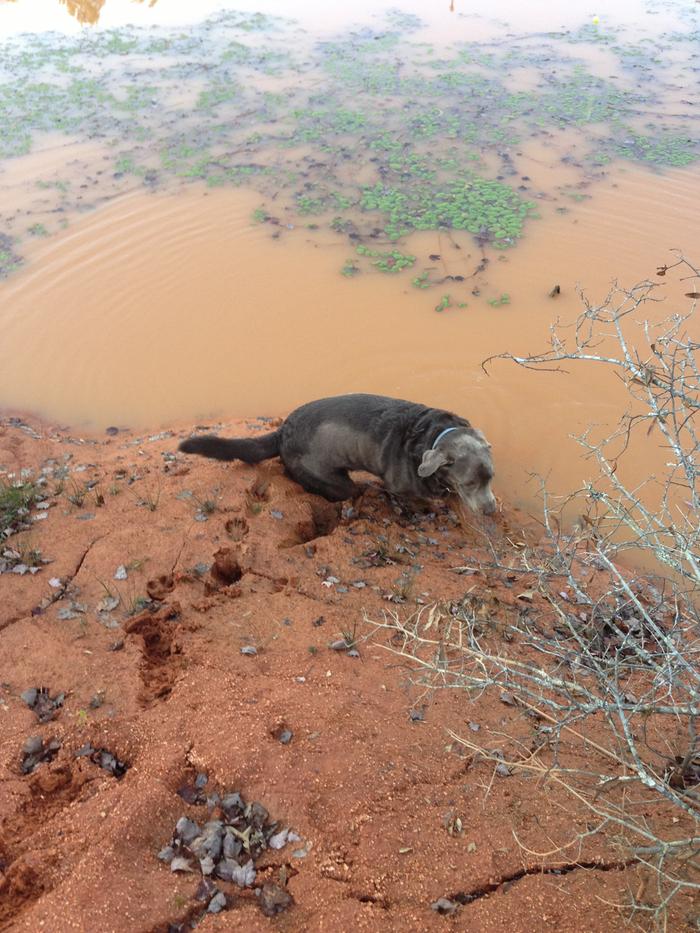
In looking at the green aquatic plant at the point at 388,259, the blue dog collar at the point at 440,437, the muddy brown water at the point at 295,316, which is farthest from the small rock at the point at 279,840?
the green aquatic plant at the point at 388,259

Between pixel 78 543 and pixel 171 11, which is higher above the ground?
pixel 171 11

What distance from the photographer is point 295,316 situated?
9016mm

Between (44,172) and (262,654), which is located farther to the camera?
(44,172)

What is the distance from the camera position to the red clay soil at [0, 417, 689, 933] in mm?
2846

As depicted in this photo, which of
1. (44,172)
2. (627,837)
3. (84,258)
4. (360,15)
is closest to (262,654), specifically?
(627,837)

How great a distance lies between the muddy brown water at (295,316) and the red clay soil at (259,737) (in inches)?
104

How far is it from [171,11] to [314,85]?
7541 mm

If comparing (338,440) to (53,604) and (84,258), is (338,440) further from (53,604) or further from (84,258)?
(84,258)

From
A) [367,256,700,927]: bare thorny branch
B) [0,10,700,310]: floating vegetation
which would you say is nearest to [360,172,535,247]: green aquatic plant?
[0,10,700,310]: floating vegetation

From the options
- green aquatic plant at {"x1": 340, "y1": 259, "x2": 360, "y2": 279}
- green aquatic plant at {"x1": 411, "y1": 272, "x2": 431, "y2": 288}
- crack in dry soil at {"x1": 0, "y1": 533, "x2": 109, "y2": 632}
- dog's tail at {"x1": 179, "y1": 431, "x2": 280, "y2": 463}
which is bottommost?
crack in dry soil at {"x1": 0, "y1": 533, "x2": 109, "y2": 632}

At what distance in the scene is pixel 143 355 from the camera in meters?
8.65

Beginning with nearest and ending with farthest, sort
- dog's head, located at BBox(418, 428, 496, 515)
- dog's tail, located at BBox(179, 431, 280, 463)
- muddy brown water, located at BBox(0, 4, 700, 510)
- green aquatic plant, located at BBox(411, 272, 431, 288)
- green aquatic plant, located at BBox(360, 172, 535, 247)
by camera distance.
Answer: dog's head, located at BBox(418, 428, 496, 515) < dog's tail, located at BBox(179, 431, 280, 463) < muddy brown water, located at BBox(0, 4, 700, 510) < green aquatic plant, located at BBox(411, 272, 431, 288) < green aquatic plant, located at BBox(360, 172, 535, 247)

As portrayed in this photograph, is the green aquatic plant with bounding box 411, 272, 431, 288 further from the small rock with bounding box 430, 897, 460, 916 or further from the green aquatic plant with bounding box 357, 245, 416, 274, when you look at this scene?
the small rock with bounding box 430, 897, 460, 916

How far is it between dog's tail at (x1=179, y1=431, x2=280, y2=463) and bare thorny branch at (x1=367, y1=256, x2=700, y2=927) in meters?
2.52
